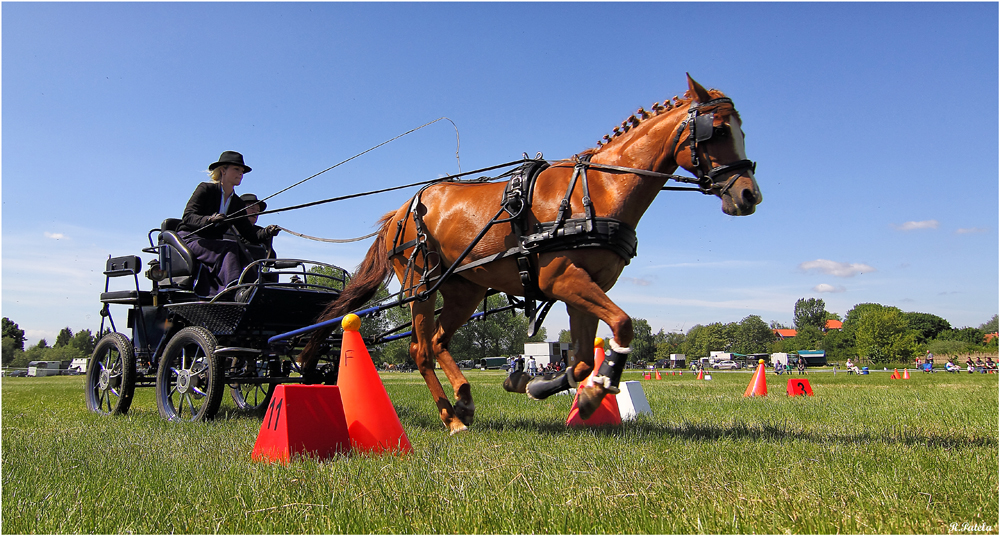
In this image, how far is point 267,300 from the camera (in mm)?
6297

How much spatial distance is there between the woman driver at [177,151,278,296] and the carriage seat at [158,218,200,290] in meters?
0.09

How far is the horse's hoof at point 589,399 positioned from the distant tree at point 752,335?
4952 inches

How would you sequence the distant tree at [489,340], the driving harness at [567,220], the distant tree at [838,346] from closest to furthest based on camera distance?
the driving harness at [567,220] < the distant tree at [489,340] < the distant tree at [838,346]

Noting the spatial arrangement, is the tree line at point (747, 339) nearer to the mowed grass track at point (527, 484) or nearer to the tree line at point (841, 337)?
the tree line at point (841, 337)

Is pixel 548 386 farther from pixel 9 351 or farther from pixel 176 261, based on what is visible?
pixel 9 351

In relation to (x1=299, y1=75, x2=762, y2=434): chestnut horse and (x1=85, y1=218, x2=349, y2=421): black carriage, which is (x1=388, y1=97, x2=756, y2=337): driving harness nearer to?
(x1=299, y1=75, x2=762, y2=434): chestnut horse

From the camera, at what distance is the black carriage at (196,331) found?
246 inches

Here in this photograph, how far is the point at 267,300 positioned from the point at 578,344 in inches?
130

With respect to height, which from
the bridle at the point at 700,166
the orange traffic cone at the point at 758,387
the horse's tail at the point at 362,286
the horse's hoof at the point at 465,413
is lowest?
the orange traffic cone at the point at 758,387

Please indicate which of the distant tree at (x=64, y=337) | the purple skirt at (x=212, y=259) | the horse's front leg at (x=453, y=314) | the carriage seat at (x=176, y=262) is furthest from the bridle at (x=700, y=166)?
the distant tree at (x=64, y=337)

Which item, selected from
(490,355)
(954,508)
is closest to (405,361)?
(490,355)

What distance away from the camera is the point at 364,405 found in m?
4.43

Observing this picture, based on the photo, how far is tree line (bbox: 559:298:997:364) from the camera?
78.3 metres

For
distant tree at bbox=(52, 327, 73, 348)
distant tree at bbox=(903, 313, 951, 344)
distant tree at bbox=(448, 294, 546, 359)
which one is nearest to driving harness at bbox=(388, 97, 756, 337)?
distant tree at bbox=(448, 294, 546, 359)
